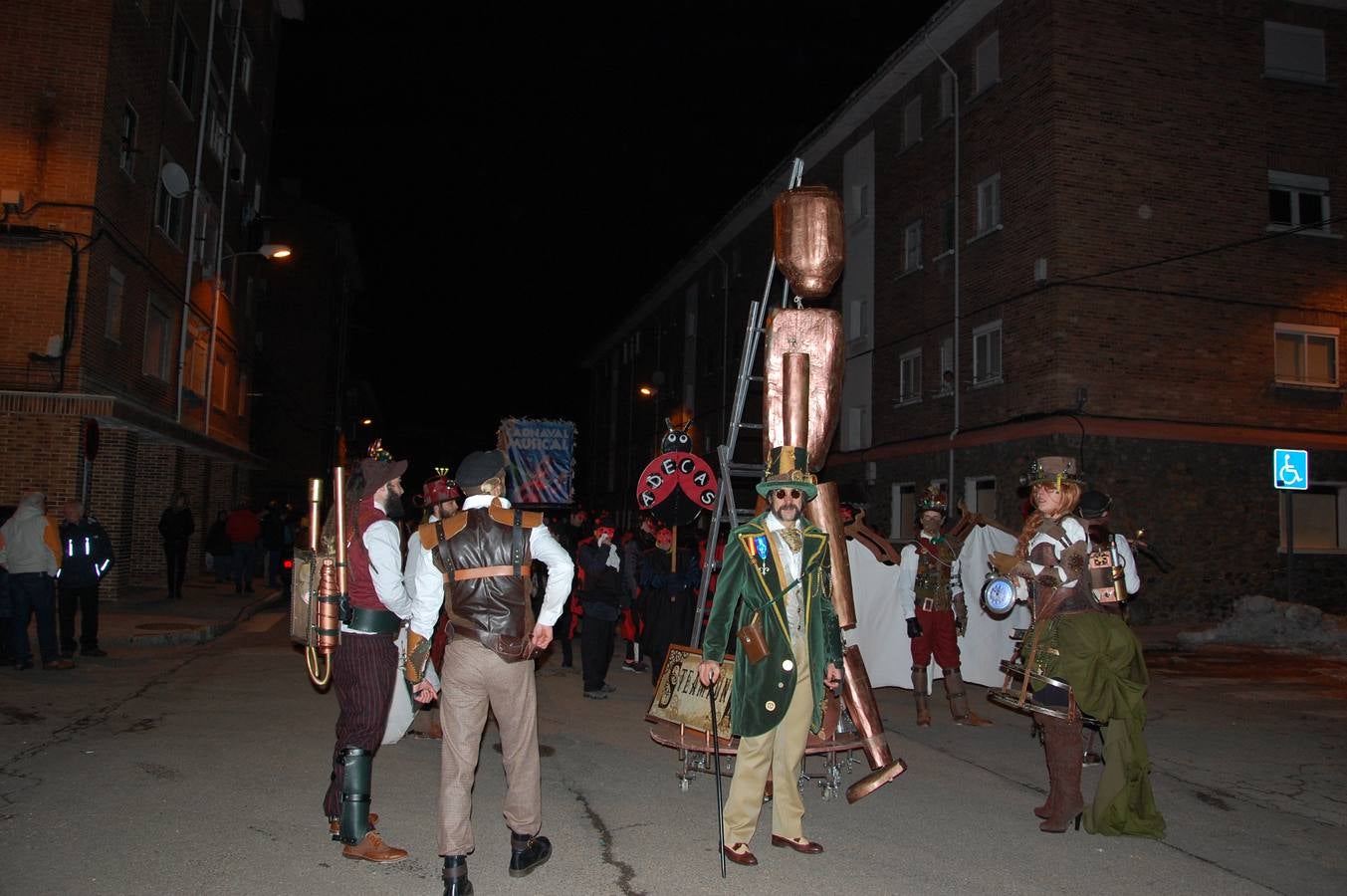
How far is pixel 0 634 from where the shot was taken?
36.9 feet

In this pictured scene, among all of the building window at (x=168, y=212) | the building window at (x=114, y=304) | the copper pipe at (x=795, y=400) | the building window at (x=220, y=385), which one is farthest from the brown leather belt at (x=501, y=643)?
the building window at (x=220, y=385)

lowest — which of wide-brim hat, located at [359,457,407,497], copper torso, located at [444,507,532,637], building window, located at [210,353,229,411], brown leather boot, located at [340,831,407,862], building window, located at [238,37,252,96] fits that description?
brown leather boot, located at [340,831,407,862]

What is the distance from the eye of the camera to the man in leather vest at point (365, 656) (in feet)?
16.9

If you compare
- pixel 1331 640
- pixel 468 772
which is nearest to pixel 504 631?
pixel 468 772

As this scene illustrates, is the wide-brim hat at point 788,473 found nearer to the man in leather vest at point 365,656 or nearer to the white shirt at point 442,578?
the white shirt at point 442,578

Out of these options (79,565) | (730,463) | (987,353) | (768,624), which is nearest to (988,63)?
(987,353)

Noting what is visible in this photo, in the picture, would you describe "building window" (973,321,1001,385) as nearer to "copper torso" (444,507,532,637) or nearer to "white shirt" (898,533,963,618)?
"white shirt" (898,533,963,618)

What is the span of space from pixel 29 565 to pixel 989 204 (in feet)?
60.1

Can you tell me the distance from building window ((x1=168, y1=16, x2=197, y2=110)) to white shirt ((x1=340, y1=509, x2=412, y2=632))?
19516 millimetres

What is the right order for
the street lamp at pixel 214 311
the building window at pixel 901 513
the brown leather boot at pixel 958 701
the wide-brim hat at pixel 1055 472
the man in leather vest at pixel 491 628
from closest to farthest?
1. the man in leather vest at pixel 491 628
2. the wide-brim hat at pixel 1055 472
3. the brown leather boot at pixel 958 701
4. the building window at pixel 901 513
5. the street lamp at pixel 214 311

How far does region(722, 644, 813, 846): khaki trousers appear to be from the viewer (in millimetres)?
5250

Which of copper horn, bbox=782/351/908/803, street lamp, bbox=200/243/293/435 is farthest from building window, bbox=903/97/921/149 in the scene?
copper horn, bbox=782/351/908/803

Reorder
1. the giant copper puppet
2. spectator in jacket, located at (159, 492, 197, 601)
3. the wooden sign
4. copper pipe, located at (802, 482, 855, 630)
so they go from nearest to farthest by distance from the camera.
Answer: the wooden sign
copper pipe, located at (802, 482, 855, 630)
the giant copper puppet
spectator in jacket, located at (159, 492, 197, 601)

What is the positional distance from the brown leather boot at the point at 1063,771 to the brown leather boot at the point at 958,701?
3404 mm
